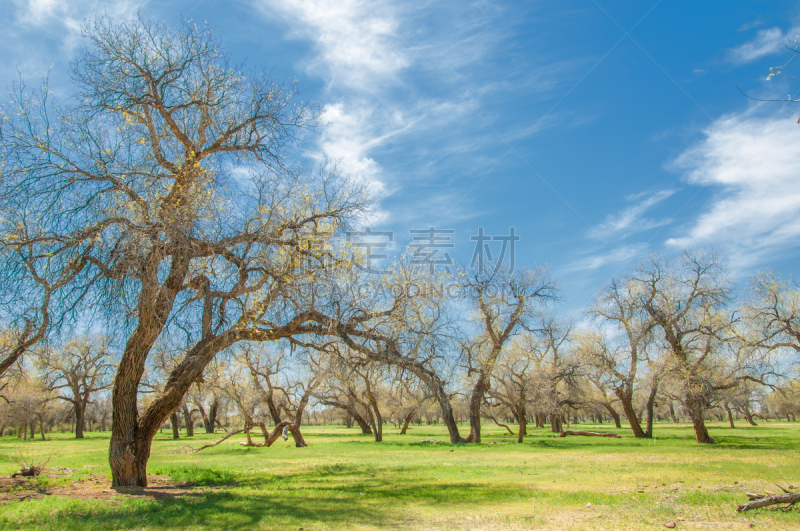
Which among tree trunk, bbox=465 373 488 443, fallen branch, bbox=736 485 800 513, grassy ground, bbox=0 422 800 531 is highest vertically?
tree trunk, bbox=465 373 488 443

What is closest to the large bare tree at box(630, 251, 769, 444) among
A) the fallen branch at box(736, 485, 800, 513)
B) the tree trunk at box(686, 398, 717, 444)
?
the tree trunk at box(686, 398, 717, 444)

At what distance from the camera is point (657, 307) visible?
100 ft

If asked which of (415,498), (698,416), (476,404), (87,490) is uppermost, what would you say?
(476,404)

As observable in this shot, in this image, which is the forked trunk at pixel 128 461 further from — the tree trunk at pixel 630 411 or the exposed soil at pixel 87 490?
the tree trunk at pixel 630 411

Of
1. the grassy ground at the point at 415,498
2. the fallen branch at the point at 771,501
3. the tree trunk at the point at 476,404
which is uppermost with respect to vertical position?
the tree trunk at the point at 476,404

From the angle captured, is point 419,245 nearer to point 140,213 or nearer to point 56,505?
point 140,213

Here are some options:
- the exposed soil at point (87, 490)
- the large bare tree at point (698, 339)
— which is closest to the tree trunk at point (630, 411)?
the large bare tree at point (698, 339)

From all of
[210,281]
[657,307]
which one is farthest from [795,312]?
[210,281]

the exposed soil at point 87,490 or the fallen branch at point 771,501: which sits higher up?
the fallen branch at point 771,501

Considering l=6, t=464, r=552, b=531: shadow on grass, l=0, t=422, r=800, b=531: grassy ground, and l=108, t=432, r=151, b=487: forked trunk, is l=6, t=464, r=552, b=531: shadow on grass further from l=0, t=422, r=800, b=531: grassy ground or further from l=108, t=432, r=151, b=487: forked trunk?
l=108, t=432, r=151, b=487: forked trunk

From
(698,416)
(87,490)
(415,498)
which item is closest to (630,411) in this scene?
(698,416)

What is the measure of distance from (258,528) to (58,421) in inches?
3827

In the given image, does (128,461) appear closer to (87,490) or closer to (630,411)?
(87,490)

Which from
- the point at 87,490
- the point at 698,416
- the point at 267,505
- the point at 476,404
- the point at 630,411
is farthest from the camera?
the point at 630,411
